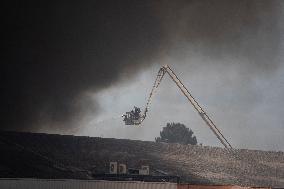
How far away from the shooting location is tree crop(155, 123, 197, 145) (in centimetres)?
10100

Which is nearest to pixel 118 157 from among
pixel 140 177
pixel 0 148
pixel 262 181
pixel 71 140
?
pixel 71 140

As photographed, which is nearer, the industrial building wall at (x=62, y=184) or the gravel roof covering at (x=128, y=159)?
the industrial building wall at (x=62, y=184)

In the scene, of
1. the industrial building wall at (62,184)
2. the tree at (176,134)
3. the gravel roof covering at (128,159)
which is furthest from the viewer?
the tree at (176,134)

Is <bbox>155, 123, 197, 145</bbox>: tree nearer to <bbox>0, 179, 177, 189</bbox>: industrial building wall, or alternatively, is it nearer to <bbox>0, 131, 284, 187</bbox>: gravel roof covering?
<bbox>0, 131, 284, 187</bbox>: gravel roof covering

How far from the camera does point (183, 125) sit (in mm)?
102812

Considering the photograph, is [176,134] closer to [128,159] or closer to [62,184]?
[128,159]

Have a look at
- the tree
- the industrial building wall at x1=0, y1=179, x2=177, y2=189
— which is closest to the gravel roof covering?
the industrial building wall at x1=0, y1=179, x2=177, y2=189

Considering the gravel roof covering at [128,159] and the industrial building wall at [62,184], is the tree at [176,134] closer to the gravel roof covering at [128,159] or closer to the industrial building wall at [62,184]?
the gravel roof covering at [128,159]

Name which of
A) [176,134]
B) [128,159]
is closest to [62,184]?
[128,159]

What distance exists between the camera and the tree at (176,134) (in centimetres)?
10100

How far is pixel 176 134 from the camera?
10275 cm

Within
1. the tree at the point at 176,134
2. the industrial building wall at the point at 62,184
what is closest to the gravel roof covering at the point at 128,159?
the industrial building wall at the point at 62,184

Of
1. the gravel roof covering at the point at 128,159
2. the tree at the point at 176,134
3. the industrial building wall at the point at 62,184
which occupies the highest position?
the tree at the point at 176,134

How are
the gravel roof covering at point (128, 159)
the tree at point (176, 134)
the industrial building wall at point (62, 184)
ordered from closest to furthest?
the industrial building wall at point (62, 184), the gravel roof covering at point (128, 159), the tree at point (176, 134)
